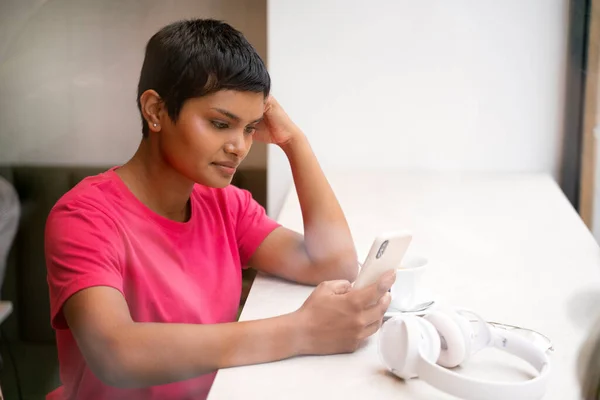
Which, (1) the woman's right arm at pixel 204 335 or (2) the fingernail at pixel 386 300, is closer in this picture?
(1) the woman's right arm at pixel 204 335

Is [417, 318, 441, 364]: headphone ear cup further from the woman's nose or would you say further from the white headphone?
the woman's nose

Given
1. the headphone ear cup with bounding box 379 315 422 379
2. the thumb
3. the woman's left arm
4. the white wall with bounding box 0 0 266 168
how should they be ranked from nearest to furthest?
the white wall with bounding box 0 0 266 168
the headphone ear cup with bounding box 379 315 422 379
the thumb
the woman's left arm

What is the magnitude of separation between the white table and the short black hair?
235mm

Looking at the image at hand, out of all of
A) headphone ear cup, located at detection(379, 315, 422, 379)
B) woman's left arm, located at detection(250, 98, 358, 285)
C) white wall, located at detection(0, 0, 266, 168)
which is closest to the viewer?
white wall, located at detection(0, 0, 266, 168)

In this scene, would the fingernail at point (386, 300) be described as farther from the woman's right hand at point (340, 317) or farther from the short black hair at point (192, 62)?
the short black hair at point (192, 62)

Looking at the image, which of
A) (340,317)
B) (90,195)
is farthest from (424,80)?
(90,195)

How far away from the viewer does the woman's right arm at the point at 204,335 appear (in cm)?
46

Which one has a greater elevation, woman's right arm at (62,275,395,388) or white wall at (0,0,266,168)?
white wall at (0,0,266,168)

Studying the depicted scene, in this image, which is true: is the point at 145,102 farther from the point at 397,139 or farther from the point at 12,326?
the point at 397,139

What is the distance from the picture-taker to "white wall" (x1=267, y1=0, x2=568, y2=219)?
0.70m

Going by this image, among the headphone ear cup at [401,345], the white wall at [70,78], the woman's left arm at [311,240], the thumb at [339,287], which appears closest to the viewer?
the white wall at [70,78]

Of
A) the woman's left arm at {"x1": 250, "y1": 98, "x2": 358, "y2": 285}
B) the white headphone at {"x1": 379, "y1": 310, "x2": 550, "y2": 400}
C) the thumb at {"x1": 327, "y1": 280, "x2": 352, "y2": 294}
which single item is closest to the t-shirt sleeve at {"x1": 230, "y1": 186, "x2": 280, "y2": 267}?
the woman's left arm at {"x1": 250, "y1": 98, "x2": 358, "y2": 285}

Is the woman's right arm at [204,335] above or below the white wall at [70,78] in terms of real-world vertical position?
below

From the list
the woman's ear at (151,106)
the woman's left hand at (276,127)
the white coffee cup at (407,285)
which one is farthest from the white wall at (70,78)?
the white coffee cup at (407,285)
